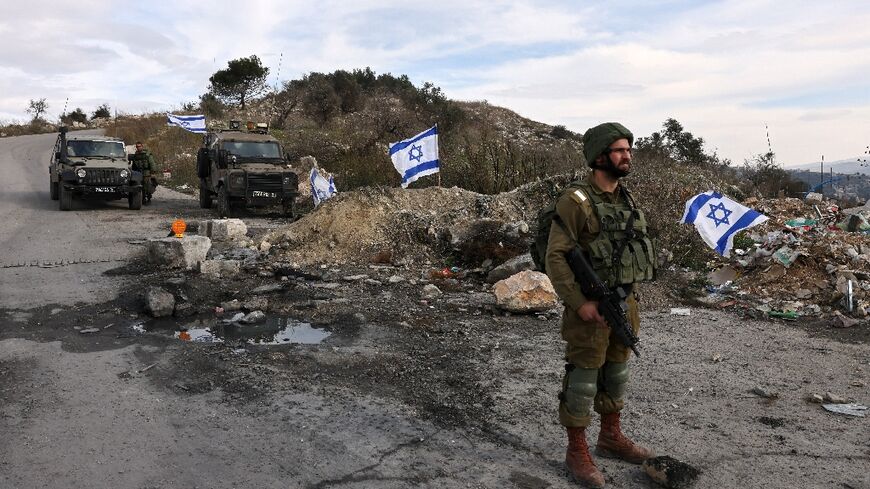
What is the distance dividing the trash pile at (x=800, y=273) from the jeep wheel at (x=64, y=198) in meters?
12.8

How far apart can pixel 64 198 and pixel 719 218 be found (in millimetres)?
12986

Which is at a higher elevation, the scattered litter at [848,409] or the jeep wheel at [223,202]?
the jeep wheel at [223,202]

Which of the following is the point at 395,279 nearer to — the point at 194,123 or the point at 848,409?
the point at 848,409

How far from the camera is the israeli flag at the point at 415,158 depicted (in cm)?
1087

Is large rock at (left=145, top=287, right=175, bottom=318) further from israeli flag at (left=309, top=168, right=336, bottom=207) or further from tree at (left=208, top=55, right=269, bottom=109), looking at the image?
tree at (left=208, top=55, right=269, bottom=109)

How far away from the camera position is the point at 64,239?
10.2 meters

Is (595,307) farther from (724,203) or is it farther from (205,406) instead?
(724,203)

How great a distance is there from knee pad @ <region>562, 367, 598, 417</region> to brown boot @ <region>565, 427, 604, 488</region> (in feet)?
0.37

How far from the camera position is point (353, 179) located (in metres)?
15.8

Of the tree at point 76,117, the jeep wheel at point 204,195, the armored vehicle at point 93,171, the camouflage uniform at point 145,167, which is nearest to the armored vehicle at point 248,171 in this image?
the jeep wheel at point 204,195

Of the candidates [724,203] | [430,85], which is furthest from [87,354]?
[430,85]

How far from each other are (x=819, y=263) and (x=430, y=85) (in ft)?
97.6

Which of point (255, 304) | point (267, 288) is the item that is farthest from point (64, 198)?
point (255, 304)

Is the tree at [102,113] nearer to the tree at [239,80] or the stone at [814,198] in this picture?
the tree at [239,80]
